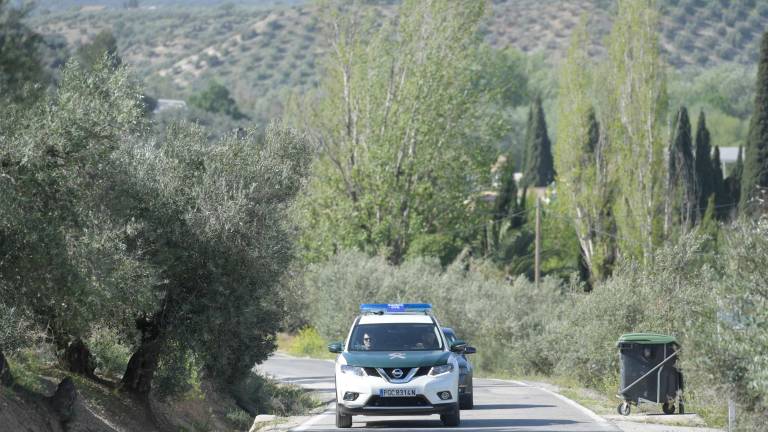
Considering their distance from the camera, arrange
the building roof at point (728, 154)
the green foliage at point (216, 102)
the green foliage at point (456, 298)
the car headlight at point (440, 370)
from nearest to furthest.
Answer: the car headlight at point (440, 370)
the green foliage at point (456, 298)
the building roof at point (728, 154)
the green foliage at point (216, 102)

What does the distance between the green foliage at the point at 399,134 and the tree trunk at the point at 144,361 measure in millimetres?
31520

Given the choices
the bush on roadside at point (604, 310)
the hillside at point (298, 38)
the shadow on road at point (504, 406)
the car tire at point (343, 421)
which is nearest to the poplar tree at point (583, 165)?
the bush on roadside at point (604, 310)

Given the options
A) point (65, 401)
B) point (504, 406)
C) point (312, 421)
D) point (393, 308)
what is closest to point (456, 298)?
point (504, 406)

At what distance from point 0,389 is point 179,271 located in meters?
3.58

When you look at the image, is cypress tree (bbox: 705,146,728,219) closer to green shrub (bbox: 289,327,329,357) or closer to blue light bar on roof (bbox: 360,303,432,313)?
green shrub (bbox: 289,327,329,357)

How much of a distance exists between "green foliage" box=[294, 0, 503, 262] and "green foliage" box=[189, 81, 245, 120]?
62.0 m

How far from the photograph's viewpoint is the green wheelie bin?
63.9 ft

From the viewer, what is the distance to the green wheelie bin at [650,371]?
19.5 meters

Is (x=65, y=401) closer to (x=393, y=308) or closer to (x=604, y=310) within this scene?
(x=393, y=308)

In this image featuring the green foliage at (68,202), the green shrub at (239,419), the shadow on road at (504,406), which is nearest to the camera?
the green foliage at (68,202)

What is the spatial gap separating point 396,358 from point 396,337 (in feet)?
3.94

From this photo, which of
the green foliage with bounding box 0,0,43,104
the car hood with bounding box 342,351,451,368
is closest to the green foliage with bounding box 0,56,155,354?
the green foliage with bounding box 0,0,43,104

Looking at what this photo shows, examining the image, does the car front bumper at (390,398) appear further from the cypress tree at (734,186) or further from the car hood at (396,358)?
the cypress tree at (734,186)

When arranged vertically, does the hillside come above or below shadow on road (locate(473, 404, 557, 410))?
below
